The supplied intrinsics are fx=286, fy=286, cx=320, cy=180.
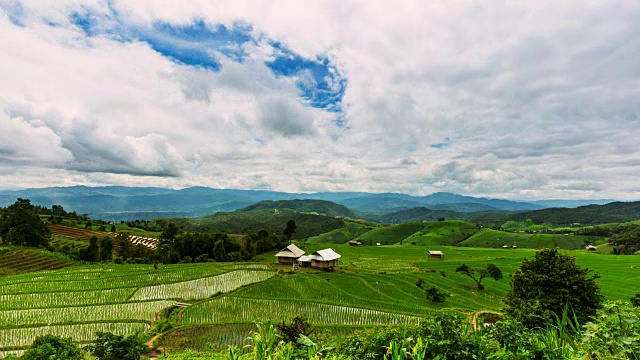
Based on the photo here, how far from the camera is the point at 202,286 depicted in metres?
37.8

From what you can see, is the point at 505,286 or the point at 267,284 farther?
the point at 505,286

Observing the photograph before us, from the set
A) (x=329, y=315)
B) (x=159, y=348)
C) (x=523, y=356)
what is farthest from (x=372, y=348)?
(x=329, y=315)

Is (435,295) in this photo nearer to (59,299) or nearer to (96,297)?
(96,297)

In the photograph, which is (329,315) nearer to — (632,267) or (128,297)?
(128,297)

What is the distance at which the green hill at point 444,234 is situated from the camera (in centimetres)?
15275

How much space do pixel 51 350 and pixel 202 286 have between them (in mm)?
24980

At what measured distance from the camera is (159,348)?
65.3 feet

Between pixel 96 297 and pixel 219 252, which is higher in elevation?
pixel 96 297

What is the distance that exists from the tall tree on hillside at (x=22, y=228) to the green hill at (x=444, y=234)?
460ft

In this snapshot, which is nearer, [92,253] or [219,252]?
[219,252]

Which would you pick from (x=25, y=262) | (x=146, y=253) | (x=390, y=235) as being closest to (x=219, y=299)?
(x=25, y=262)

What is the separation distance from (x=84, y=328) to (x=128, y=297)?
847 cm

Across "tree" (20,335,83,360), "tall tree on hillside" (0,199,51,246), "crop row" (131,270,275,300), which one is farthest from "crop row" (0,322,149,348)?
"tall tree on hillside" (0,199,51,246)

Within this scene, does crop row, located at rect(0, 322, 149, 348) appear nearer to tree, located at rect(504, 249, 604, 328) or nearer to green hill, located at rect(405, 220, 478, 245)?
tree, located at rect(504, 249, 604, 328)
